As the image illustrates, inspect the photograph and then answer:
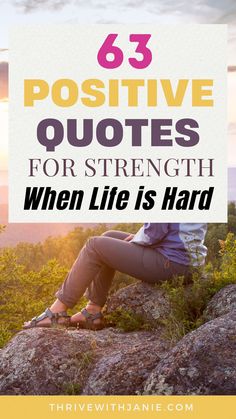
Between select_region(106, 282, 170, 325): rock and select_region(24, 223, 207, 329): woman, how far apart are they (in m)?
0.11

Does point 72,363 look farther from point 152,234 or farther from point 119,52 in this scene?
point 119,52

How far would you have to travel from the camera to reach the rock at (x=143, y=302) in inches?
233

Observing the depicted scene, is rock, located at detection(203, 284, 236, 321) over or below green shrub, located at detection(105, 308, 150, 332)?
over

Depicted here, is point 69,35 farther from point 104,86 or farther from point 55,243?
point 55,243

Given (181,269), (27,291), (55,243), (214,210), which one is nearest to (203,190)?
(214,210)

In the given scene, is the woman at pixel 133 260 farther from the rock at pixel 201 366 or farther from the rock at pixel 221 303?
the rock at pixel 201 366

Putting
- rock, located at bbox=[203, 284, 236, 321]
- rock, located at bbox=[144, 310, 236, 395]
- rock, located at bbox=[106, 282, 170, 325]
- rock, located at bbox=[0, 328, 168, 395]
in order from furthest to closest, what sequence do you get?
1. rock, located at bbox=[106, 282, 170, 325]
2. rock, located at bbox=[203, 284, 236, 321]
3. rock, located at bbox=[0, 328, 168, 395]
4. rock, located at bbox=[144, 310, 236, 395]

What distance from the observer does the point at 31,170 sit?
6473mm
